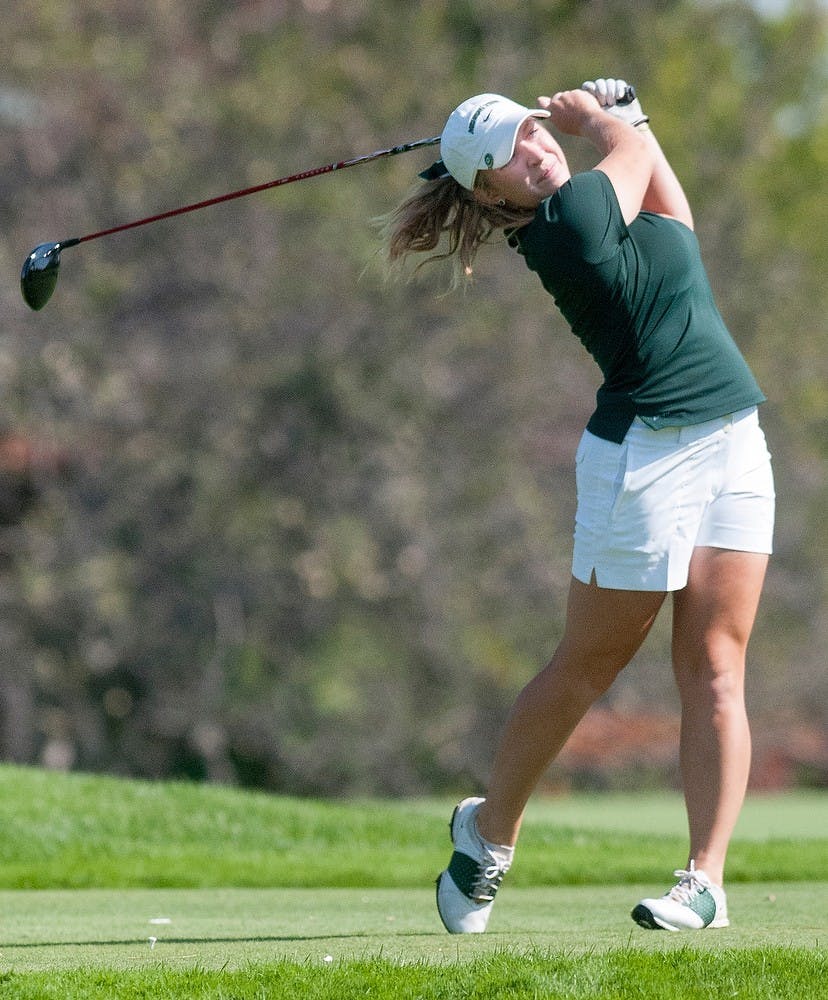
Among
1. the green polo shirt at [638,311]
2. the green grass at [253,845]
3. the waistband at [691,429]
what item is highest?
the green polo shirt at [638,311]

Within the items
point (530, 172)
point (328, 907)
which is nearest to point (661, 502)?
point (530, 172)

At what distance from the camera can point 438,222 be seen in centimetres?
409

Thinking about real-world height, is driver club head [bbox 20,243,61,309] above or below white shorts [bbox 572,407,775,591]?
above

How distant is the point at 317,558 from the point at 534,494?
2293mm

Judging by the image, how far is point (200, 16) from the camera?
17.2 meters

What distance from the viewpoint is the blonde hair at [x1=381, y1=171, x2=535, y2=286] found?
4066 mm

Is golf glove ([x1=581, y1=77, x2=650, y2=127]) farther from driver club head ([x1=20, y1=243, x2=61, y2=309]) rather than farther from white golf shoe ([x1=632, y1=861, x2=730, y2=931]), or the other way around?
white golf shoe ([x1=632, y1=861, x2=730, y2=931])

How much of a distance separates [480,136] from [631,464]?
0.81 meters

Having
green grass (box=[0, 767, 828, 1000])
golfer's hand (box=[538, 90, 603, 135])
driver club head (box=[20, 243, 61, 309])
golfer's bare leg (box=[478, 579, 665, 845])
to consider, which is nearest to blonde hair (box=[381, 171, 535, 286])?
golfer's hand (box=[538, 90, 603, 135])

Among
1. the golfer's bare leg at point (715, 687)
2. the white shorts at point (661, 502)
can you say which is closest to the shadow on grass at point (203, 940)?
the golfer's bare leg at point (715, 687)

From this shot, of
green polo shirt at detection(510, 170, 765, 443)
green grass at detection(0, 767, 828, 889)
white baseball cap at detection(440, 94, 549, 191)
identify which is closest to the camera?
green polo shirt at detection(510, 170, 765, 443)

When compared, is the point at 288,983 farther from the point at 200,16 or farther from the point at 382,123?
Result: the point at 200,16

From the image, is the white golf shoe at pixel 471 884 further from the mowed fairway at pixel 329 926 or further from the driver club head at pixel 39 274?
the driver club head at pixel 39 274

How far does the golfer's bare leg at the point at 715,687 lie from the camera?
3980 millimetres
